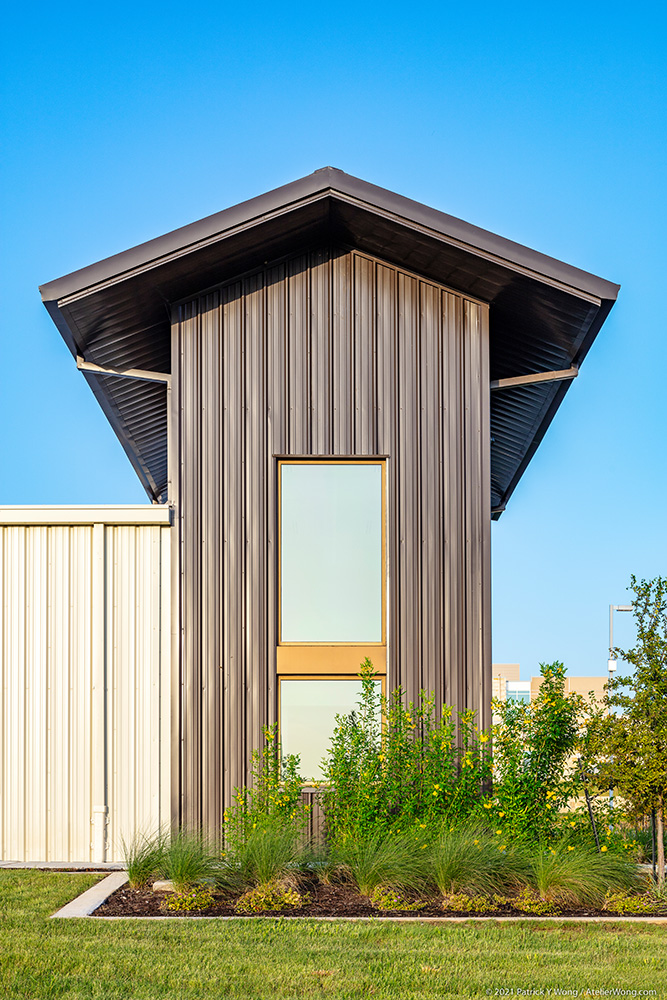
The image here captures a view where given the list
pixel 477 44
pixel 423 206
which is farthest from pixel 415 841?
pixel 477 44

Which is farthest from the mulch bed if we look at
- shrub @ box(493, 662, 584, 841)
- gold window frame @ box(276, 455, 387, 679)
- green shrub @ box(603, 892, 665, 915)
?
gold window frame @ box(276, 455, 387, 679)

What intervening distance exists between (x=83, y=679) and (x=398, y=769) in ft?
11.4

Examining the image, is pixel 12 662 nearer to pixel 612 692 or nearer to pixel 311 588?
pixel 311 588

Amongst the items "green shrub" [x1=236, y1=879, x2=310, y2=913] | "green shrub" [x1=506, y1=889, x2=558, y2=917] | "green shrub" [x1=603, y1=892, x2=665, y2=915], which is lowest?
"green shrub" [x1=603, y1=892, x2=665, y2=915]

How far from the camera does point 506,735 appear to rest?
9.60 metres

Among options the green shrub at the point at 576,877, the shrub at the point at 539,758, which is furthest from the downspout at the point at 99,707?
the green shrub at the point at 576,877

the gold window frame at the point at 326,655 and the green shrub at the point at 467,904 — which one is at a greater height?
the gold window frame at the point at 326,655

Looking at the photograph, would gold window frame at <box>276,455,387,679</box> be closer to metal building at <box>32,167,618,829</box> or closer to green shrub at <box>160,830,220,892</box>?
metal building at <box>32,167,618,829</box>

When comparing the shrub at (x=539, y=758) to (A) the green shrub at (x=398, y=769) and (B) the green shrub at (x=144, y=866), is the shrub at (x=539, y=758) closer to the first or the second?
(A) the green shrub at (x=398, y=769)

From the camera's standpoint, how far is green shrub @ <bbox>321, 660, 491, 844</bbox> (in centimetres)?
953

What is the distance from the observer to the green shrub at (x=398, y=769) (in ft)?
A: 31.3

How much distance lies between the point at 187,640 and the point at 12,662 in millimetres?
1937

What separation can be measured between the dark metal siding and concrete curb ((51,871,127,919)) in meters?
1.13

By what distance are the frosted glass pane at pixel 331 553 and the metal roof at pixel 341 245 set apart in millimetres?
2227
